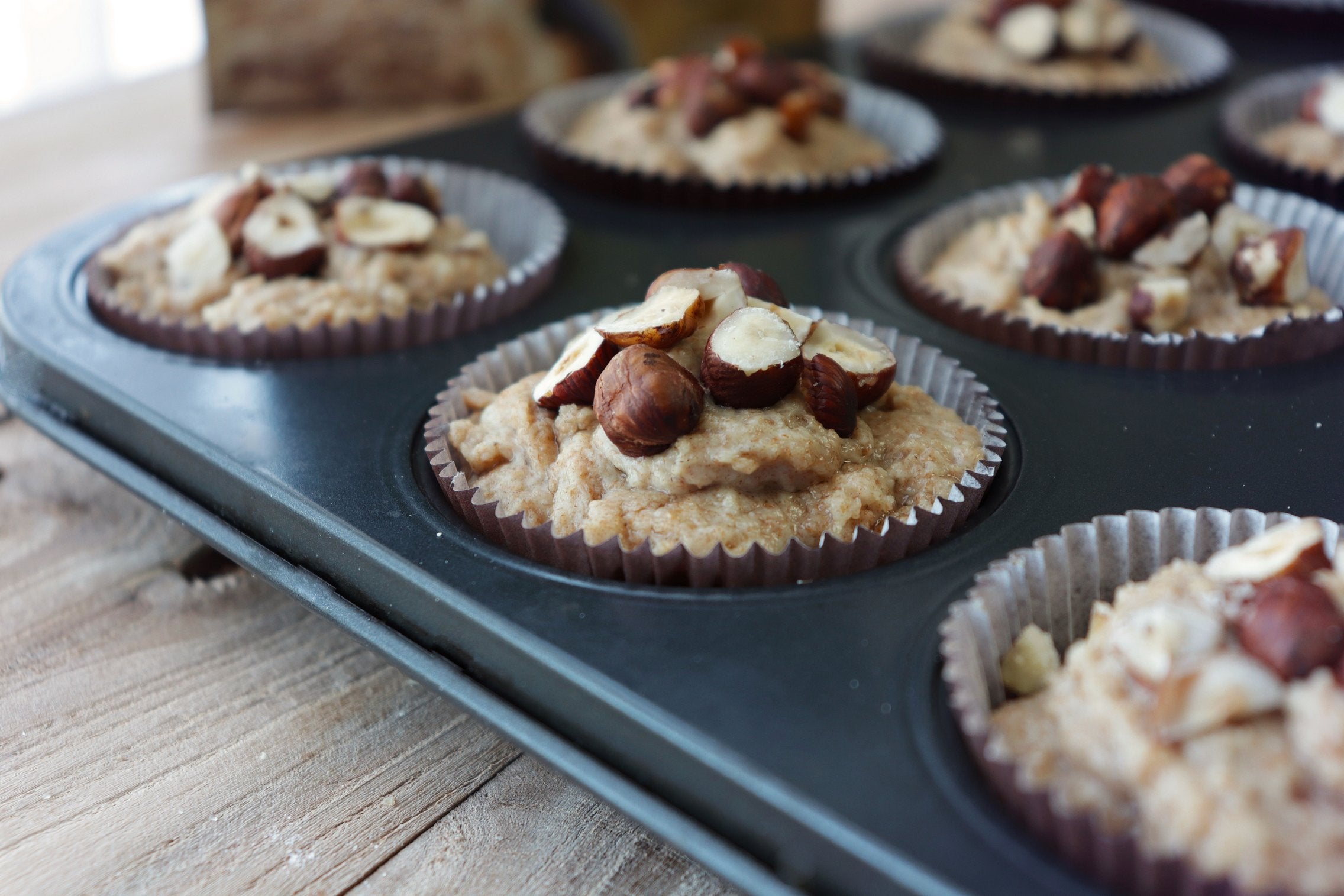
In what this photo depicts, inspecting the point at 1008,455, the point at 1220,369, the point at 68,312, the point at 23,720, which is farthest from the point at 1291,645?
the point at 68,312

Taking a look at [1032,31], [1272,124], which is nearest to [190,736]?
[1032,31]

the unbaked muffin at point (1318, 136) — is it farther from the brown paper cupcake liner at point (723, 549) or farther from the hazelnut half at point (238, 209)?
the hazelnut half at point (238, 209)

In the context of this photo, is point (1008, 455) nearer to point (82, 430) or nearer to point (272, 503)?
point (272, 503)

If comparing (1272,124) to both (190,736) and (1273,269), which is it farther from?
(190,736)

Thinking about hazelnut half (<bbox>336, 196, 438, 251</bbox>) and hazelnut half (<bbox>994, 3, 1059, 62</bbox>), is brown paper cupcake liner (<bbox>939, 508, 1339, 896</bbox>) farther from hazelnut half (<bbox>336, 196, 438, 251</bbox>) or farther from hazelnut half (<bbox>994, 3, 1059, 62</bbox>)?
hazelnut half (<bbox>994, 3, 1059, 62</bbox>)

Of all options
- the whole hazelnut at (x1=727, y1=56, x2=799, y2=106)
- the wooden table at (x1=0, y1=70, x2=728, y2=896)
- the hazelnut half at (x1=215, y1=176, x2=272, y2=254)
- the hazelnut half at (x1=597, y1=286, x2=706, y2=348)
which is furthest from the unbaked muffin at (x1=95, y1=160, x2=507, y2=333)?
the whole hazelnut at (x1=727, y1=56, x2=799, y2=106)

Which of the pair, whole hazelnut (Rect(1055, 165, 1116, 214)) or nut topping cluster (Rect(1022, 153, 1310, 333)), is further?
whole hazelnut (Rect(1055, 165, 1116, 214))
